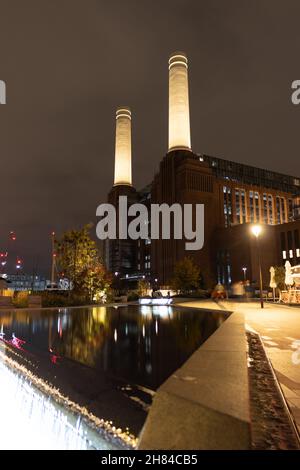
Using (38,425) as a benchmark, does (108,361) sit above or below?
above

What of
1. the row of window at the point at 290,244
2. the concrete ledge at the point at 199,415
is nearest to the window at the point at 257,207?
the row of window at the point at 290,244

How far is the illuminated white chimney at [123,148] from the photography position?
172m

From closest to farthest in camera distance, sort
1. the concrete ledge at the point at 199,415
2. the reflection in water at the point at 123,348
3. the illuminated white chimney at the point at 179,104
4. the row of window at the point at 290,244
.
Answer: the concrete ledge at the point at 199,415
the reflection in water at the point at 123,348
the row of window at the point at 290,244
the illuminated white chimney at the point at 179,104

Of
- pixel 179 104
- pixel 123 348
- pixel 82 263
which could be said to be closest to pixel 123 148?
pixel 179 104

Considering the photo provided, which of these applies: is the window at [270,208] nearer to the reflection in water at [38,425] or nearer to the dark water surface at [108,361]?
the dark water surface at [108,361]

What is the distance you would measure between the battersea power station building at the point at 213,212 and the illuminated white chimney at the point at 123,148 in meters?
11.6

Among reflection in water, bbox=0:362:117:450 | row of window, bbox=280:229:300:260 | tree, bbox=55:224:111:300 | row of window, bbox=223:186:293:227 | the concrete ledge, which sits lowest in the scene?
reflection in water, bbox=0:362:117:450

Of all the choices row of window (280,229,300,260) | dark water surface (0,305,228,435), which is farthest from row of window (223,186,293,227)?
dark water surface (0,305,228,435)

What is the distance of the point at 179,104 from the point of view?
5261 inches

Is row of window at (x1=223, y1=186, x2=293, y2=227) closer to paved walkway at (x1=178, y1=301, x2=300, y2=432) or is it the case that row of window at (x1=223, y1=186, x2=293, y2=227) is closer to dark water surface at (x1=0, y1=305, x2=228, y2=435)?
paved walkway at (x1=178, y1=301, x2=300, y2=432)

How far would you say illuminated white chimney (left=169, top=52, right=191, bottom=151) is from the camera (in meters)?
127

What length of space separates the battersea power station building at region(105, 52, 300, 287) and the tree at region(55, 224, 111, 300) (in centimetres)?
5237

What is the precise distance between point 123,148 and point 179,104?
5099 centimetres

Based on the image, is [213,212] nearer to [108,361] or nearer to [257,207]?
[257,207]
